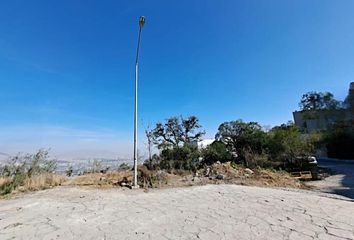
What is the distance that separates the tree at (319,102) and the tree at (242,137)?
21.0 m

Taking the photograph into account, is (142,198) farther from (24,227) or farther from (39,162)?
(39,162)

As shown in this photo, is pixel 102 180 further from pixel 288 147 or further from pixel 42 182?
pixel 288 147

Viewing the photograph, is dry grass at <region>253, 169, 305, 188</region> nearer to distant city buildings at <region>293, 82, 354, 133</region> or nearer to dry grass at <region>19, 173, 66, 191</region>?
dry grass at <region>19, 173, 66, 191</region>

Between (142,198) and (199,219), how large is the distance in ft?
9.00

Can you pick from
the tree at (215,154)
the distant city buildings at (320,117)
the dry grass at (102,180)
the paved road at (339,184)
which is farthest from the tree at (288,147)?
the distant city buildings at (320,117)

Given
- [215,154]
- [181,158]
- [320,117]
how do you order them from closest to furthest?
[181,158] < [215,154] < [320,117]

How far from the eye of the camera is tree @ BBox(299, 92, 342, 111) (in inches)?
1446

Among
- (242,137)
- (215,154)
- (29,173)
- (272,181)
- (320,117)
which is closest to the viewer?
(272,181)

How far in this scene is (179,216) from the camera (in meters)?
5.04

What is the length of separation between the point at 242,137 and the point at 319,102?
2716cm

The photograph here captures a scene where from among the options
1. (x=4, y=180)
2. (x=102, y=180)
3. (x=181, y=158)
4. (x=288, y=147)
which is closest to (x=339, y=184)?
(x=288, y=147)

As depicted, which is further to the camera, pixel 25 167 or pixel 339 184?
pixel 25 167

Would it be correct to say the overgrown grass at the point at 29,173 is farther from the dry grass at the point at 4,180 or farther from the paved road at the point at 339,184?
the paved road at the point at 339,184

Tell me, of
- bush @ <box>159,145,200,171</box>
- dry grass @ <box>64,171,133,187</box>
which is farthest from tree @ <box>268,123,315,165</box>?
dry grass @ <box>64,171,133,187</box>
